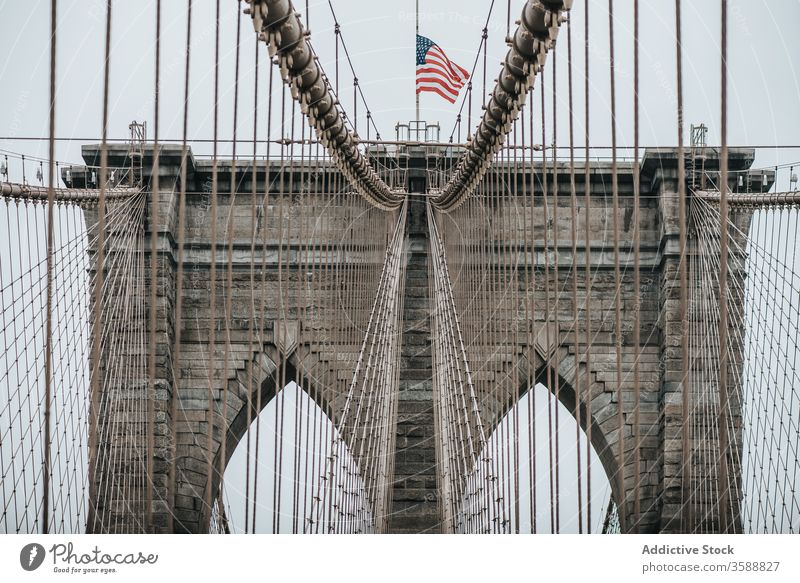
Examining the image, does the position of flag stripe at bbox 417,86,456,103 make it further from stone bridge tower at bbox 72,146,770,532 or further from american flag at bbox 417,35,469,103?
stone bridge tower at bbox 72,146,770,532

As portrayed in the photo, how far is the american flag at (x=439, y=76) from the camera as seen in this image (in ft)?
47.1

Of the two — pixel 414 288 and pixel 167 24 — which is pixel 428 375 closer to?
pixel 414 288

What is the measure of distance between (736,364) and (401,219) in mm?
3834

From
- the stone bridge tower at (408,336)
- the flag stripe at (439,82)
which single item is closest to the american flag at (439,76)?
the flag stripe at (439,82)

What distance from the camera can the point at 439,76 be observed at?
1444 cm

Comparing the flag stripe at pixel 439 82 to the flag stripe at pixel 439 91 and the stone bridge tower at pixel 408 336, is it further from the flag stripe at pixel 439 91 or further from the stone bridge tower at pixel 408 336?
the stone bridge tower at pixel 408 336

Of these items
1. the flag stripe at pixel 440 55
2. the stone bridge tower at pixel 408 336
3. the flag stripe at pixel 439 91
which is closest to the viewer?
the stone bridge tower at pixel 408 336

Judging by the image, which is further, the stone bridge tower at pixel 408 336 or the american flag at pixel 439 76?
the american flag at pixel 439 76

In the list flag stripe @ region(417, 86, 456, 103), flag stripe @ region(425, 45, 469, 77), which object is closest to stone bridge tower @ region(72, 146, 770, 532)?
flag stripe @ region(417, 86, 456, 103)

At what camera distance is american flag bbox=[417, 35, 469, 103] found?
14.4 metres

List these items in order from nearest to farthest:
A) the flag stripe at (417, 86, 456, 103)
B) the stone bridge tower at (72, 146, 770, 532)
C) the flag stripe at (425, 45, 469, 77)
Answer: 1. the stone bridge tower at (72, 146, 770, 532)
2. the flag stripe at (417, 86, 456, 103)
3. the flag stripe at (425, 45, 469, 77)

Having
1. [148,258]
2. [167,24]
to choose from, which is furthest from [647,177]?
[167,24]

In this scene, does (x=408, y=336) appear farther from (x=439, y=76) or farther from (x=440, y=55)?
(x=440, y=55)

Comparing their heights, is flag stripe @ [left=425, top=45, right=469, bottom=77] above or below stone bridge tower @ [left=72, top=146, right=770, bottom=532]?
above
